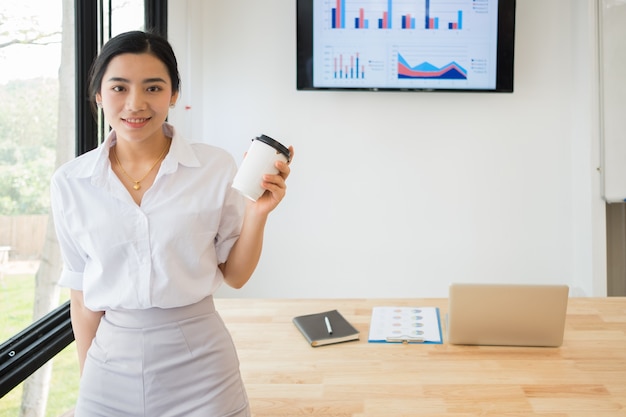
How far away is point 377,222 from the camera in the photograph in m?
3.69

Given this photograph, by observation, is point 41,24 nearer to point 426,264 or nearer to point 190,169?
point 190,169

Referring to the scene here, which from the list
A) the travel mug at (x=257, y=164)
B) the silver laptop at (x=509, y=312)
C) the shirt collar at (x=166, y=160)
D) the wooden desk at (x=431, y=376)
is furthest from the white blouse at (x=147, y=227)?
the silver laptop at (x=509, y=312)

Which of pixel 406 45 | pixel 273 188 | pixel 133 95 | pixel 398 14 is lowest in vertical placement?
pixel 273 188

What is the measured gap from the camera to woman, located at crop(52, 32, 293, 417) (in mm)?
1271

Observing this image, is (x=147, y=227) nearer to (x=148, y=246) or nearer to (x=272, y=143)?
(x=148, y=246)

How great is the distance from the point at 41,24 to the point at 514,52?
2494 millimetres

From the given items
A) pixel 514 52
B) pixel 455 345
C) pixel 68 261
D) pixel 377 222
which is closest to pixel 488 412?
pixel 455 345

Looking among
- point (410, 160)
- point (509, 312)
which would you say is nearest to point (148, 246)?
point (509, 312)

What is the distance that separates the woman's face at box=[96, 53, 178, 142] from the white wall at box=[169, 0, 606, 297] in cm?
227

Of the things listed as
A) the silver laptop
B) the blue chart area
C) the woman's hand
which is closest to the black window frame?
the woman's hand

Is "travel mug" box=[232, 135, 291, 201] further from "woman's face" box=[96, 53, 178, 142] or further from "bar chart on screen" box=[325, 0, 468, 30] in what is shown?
"bar chart on screen" box=[325, 0, 468, 30]

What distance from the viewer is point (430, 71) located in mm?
Result: 3508

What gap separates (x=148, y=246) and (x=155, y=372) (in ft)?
0.83

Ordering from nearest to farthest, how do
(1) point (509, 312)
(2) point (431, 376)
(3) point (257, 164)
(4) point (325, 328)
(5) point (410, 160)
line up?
(3) point (257, 164) < (2) point (431, 376) < (1) point (509, 312) < (4) point (325, 328) < (5) point (410, 160)
